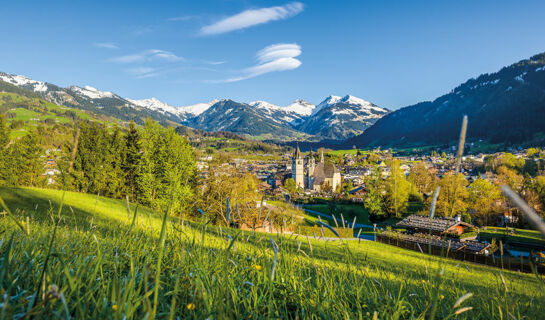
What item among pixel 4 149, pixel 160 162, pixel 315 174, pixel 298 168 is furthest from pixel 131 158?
pixel 315 174

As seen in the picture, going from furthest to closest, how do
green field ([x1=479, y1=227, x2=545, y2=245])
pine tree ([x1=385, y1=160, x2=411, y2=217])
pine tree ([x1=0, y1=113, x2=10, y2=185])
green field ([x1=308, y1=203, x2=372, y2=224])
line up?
green field ([x1=308, y1=203, x2=372, y2=224]) → pine tree ([x1=385, y1=160, x2=411, y2=217]) → green field ([x1=479, y1=227, x2=545, y2=245]) → pine tree ([x1=0, y1=113, x2=10, y2=185])

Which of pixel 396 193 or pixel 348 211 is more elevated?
A: pixel 396 193

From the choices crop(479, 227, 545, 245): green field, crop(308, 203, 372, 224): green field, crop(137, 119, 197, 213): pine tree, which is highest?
crop(137, 119, 197, 213): pine tree

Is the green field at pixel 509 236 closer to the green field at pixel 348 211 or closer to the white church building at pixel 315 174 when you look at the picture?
the green field at pixel 348 211

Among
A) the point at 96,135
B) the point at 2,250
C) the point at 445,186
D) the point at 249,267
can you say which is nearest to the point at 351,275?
the point at 249,267

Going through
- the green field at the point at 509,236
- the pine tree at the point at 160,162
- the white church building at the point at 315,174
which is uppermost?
the pine tree at the point at 160,162

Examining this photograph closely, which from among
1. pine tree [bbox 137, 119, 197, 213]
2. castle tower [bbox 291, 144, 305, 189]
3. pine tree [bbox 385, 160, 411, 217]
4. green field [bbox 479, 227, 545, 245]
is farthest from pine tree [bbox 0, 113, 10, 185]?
castle tower [bbox 291, 144, 305, 189]

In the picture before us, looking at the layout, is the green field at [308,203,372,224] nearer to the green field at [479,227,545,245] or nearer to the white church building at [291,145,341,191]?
the green field at [479,227,545,245]

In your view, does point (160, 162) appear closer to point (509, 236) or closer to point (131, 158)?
point (131, 158)

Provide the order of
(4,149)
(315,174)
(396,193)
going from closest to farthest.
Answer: (4,149), (396,193), (315,174)

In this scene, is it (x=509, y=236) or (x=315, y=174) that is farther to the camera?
(x=315, y=174)

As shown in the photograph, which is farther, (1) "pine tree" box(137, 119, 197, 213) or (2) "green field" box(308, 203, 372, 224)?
(2) "green field" box(308, 203, 372, 224)

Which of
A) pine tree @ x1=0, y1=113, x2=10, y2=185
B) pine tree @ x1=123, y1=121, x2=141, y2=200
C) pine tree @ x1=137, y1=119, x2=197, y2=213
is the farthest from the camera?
pine tree @ x1=0, y1=113, x2=10, y2=185

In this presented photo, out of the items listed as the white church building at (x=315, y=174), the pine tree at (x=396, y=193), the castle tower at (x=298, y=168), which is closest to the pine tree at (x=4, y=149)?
the pine tree at (x=396, y=193)
